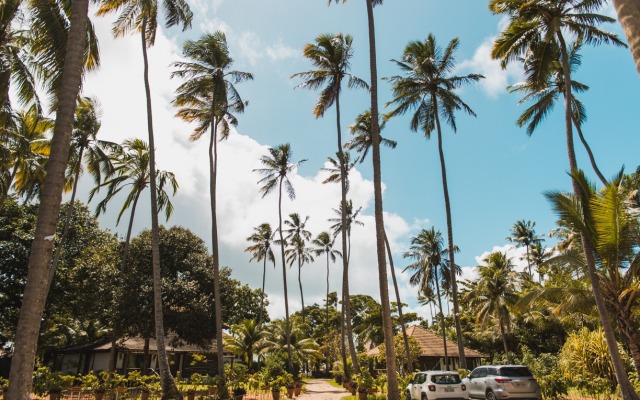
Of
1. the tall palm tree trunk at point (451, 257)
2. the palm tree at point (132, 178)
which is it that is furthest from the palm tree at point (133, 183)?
the tall palm tree trunk at point (451, 257)

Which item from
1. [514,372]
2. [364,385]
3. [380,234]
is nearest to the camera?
[380,234]

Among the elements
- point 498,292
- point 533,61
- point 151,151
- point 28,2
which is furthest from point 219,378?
point 498,292

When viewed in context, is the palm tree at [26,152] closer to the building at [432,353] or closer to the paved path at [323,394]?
the paved path at [323,394]

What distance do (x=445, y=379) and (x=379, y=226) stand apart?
6258mm

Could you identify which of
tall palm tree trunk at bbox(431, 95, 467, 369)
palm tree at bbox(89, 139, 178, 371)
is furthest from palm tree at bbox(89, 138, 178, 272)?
tall palm tree trunk at bbox(431, 95, 467, 369)

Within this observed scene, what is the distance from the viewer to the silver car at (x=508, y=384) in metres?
13.0

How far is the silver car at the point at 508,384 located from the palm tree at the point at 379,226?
3.97 metres

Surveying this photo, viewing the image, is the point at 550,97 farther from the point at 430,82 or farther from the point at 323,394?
the point at 323,394

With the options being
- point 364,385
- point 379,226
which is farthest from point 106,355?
point 379,226

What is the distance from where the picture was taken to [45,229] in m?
5.91

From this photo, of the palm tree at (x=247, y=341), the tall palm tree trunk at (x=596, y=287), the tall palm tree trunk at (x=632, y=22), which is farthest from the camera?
the palm tree at (x=247, y=341)

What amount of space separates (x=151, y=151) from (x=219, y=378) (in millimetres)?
9818

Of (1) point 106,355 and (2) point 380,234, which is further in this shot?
(1) point 106,355

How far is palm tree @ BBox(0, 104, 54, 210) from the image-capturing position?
15.7 meters
